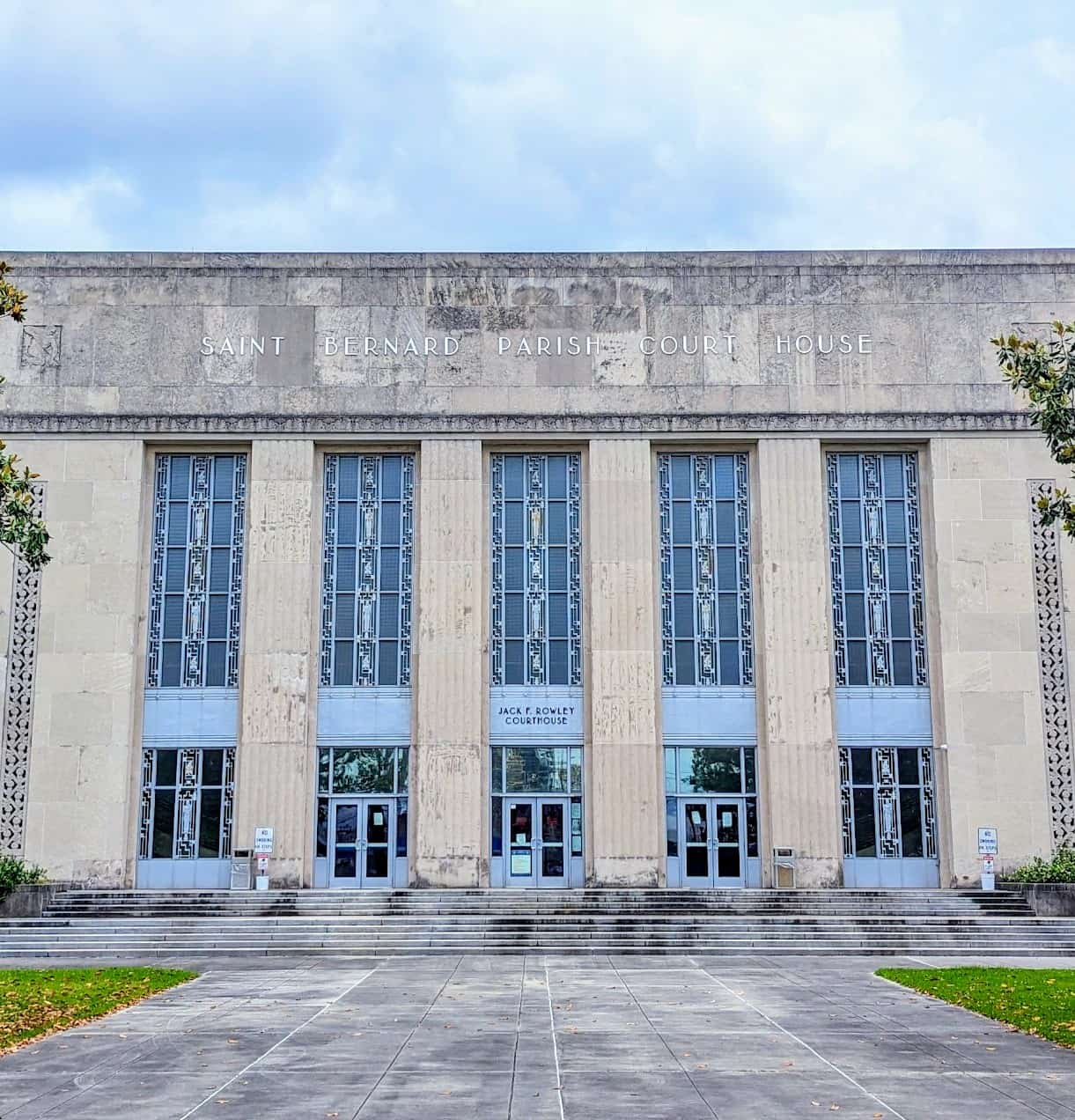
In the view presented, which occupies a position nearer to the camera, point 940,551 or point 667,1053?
point 667,1053

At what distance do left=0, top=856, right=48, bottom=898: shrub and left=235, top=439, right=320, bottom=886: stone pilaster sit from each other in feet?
13.8

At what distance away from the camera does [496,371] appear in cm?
3194

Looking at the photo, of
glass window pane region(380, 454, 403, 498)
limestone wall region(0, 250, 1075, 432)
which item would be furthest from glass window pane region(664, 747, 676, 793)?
glass window pane region(380, 454, 403, 498)

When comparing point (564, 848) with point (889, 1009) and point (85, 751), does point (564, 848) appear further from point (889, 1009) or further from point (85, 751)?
point (889, 1009)

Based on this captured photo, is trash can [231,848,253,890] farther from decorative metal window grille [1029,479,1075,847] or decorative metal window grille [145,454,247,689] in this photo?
decorative metal window grille [1029,479,1075,847]

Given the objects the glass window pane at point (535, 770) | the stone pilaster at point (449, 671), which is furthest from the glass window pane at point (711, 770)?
the stone pilaster at point (449, 671)

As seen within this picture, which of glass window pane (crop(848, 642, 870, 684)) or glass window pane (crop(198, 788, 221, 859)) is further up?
glass window pane (crop(848, 642, 870, 684))

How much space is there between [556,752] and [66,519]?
12444mm

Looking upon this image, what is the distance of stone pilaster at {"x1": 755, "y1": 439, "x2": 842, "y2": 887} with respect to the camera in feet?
97.9

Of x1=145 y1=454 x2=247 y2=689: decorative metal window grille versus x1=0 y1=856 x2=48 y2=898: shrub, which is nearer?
x1=0 y1=856 x2=48 y2=898: shrub

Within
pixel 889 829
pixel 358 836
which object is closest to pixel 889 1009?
pixel 889 829

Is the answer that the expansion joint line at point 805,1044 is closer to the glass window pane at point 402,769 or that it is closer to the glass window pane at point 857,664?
the glass window pane at point 402,769

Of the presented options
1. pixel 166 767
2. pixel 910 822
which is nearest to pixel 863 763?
pixel 910 822

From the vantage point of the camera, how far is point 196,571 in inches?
1236
